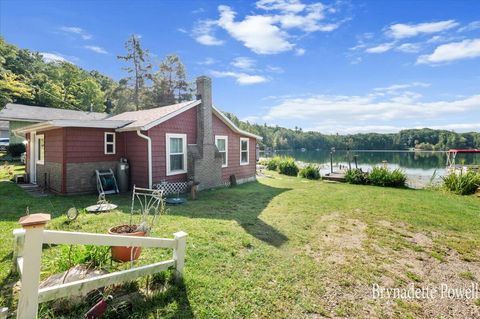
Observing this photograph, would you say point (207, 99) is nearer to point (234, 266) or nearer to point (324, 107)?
point (234, 266)

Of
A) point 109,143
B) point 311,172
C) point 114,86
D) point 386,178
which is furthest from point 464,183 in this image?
point 114,86

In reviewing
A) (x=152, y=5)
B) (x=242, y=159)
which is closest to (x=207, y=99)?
(x=242, y=159)

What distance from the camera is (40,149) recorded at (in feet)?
35.4

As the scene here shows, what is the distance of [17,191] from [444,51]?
74.6 feet

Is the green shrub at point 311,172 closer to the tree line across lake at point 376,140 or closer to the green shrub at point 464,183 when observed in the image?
the green shrub at point 464,183

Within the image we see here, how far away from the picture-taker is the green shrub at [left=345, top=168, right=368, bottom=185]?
13991mm

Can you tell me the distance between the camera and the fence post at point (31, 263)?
1.76 metres

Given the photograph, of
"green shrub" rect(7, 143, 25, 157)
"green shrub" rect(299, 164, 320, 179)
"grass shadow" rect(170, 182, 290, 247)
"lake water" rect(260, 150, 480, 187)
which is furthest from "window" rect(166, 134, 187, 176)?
"green shrub" rect(7, 143, 25, 157)

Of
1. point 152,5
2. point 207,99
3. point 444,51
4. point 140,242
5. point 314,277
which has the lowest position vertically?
point 314,277

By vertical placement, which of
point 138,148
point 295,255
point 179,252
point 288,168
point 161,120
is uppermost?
point 161,120

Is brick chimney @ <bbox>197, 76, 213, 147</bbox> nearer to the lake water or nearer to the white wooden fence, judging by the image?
the white wooden fence

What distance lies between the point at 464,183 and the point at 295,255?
1095cm

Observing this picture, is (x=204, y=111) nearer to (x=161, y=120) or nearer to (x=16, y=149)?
(x=161, y=120)

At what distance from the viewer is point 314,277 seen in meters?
3.66
